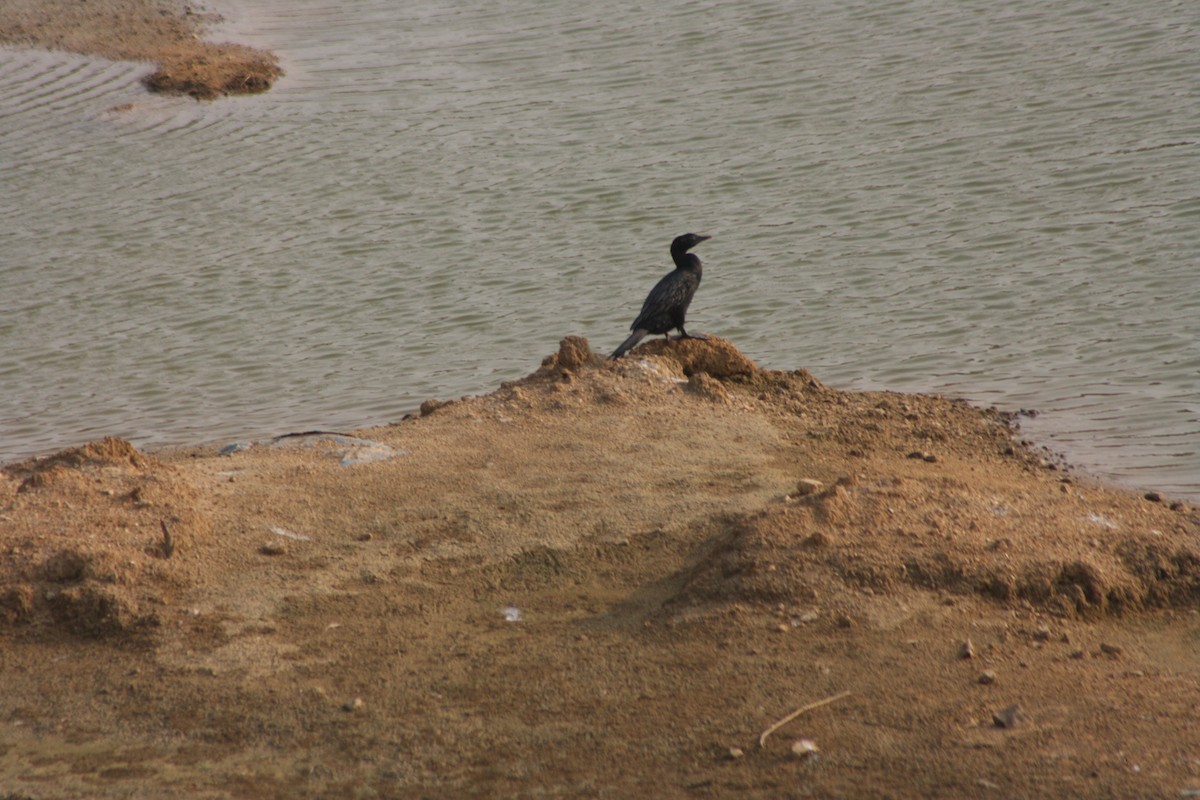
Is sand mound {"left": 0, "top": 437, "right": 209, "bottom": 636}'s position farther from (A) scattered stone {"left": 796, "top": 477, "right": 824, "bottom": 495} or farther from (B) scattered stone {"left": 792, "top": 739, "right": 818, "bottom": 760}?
(A) scattered stone {"left": 796, "top": 477, "right": 824, "bottom": 495}

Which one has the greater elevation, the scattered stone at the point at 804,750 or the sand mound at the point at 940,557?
the sand mound at the point at 940,557

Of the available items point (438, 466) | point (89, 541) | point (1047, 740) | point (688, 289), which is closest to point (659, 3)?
point (688, 289)

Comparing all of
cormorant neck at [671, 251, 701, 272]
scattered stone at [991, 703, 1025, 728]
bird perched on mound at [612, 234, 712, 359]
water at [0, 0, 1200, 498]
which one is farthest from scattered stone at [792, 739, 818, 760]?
cormorant neck at [671, 251, 701, 272]

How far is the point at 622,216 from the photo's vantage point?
11617mm

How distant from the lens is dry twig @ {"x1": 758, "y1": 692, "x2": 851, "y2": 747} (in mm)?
3924

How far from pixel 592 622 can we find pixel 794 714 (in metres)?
1.07

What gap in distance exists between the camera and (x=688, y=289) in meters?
7.46

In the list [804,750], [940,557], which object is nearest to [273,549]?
[804,750]

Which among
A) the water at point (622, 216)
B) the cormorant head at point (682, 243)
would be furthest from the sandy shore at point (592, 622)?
the water at point (622, 216)

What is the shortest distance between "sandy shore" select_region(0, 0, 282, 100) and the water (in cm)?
45

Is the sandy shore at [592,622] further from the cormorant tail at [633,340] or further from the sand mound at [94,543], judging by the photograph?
the cormorant tail at [633,340]

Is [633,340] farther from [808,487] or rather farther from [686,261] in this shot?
[808,487]

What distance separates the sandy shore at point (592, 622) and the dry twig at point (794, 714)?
0.02 meters

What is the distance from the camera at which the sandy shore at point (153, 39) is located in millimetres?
16266
